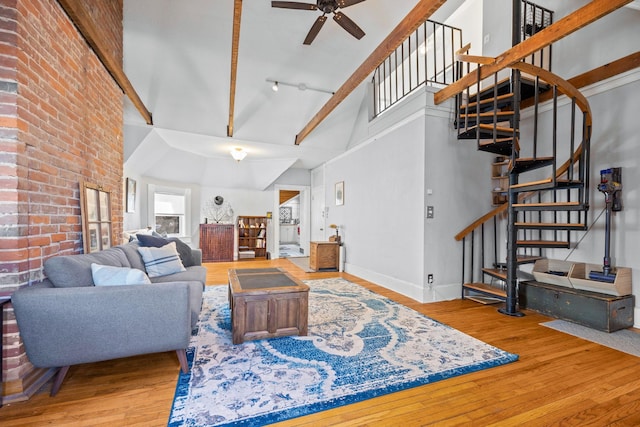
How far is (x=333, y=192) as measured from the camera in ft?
22.1

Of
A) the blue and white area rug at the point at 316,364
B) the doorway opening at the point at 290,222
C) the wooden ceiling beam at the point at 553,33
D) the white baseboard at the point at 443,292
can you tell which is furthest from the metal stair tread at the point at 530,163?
the doorway opening at the point at 290,222

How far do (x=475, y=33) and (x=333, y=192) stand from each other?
4128mm

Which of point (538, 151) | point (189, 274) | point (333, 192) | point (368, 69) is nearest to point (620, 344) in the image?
point (538, 151)

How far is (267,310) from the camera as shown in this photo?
8.29ft

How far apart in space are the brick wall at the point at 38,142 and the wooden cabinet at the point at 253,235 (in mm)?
5052

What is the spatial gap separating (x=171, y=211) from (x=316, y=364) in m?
6.67

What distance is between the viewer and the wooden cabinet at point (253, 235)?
781cm

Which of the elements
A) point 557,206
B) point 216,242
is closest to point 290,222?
point 216,242

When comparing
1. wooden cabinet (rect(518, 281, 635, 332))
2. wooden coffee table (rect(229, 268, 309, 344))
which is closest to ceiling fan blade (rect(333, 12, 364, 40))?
wooden coffee table (rect(229, 268, 309, 344))

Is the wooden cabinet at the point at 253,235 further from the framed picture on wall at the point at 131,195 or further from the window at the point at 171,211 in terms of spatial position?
the framed picture on wall at the point at 131,195

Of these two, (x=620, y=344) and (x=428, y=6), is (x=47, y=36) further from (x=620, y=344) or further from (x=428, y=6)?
(x=620, y=344)

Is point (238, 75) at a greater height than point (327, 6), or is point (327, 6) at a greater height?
point (238, 75)

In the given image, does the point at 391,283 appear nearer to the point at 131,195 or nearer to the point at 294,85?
the point at 294,85

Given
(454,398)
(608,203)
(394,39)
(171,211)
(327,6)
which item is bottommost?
(454,398)
